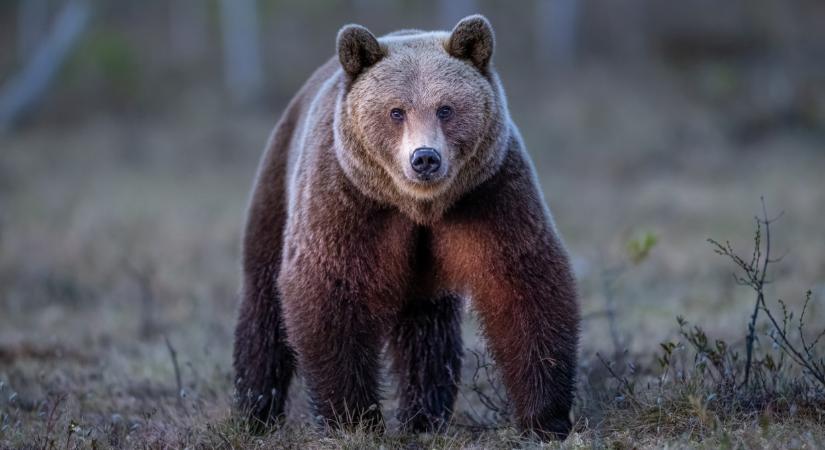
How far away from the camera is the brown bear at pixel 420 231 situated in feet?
17.9

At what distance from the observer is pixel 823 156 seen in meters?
23.5

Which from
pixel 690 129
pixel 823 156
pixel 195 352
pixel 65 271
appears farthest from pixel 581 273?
pixel 690 129

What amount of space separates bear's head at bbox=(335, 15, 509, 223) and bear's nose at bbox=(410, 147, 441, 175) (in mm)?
64

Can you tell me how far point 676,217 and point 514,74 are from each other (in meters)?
17.4

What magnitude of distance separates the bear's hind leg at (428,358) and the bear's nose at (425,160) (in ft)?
5.86

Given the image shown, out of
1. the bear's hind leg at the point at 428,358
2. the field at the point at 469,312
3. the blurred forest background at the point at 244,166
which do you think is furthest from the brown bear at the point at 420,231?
the bear's hind leg at the point at 428,358

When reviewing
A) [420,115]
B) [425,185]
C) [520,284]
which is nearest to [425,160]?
[425,185]

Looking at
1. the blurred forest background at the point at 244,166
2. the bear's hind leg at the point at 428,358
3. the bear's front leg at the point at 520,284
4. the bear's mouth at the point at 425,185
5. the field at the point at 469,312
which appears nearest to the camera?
the bear's mouth at the point at 425,185

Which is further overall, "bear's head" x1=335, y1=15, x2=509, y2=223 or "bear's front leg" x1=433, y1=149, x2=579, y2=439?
"bear's front leg" x1=433, y1=149, x2=579, y2=439

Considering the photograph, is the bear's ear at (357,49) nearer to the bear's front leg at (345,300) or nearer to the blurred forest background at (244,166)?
the bear's front leg at (345,300)

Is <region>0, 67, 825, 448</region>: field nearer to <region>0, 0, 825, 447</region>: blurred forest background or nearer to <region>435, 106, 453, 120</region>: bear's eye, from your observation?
<region>0, 0, 825, 447</region>: blurred forest background

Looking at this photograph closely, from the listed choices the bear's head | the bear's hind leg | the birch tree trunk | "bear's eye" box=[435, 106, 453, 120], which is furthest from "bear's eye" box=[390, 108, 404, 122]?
the birch tree trunk

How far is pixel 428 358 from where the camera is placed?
6840 millimetres

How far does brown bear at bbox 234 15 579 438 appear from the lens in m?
5.44
